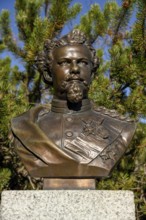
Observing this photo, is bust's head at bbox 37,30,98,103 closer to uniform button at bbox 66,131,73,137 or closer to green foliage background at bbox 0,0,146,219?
uniform button at bbox 66,131,73,137

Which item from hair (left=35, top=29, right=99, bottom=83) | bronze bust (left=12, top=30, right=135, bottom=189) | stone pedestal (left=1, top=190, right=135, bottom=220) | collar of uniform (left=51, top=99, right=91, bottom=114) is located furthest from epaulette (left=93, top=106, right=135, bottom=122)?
stone pedestal (left=1, top=190, right=135, bottom=220)

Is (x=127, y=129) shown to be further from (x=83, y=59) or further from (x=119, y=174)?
(x=119, y=174)

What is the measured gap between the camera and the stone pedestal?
2.08 m

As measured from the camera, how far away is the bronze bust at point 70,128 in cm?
218

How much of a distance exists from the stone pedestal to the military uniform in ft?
0.37

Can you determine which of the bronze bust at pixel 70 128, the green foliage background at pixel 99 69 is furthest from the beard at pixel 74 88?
the green foliage background at pixel 99 69

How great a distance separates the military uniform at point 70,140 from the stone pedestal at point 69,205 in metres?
0.11

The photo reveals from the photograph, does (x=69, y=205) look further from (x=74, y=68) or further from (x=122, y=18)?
(x=122, y=18)

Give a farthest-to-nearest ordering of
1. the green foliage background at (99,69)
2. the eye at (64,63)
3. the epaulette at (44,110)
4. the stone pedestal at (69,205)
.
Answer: the green foliage background at (99,69)
the epaulette at (44,110)
the eye at (64,63)
the stone pedestal at (69,205)

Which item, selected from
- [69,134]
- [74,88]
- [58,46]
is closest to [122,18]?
[58,46]

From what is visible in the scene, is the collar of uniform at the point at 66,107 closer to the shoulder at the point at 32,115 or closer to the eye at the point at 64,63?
the shoulder at the point at 32,115

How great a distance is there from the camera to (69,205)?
209 centimetres

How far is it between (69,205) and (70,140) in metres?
0.36

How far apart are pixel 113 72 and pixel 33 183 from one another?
140 centimetres
